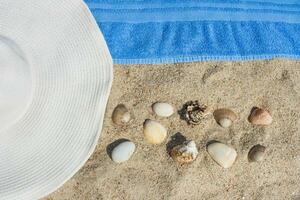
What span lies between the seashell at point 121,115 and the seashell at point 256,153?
42 cm

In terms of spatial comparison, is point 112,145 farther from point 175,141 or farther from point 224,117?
point 224,117

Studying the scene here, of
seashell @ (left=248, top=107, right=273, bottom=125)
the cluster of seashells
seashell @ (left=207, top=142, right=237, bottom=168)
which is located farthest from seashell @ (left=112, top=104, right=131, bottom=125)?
seashell @ (left=248, top=107, right=273, bottom=125)

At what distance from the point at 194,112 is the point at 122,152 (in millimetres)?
276

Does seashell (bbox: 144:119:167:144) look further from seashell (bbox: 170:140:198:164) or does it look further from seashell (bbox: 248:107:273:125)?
seashell (bbox: 248:107:273:125)

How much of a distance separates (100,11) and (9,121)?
2.37 feet

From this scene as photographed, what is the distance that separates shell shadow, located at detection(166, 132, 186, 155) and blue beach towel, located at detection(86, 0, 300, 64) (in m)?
0.27

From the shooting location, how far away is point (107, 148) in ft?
5.47

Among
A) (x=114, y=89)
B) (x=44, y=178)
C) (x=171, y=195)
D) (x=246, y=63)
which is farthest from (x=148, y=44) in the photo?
(x=44, y=178)

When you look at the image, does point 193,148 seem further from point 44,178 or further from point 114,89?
point 44,178

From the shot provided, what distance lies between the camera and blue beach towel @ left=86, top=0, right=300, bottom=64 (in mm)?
1810

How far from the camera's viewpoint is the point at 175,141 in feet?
5.57

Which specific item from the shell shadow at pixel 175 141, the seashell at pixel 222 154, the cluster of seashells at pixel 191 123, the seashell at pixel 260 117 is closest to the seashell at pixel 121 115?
the cluster of seashells at pixel 191 123

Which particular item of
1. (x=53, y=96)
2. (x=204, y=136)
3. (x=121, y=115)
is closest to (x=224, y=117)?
(x=204, y=136)

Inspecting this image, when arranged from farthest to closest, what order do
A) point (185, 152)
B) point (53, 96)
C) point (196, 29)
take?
1. point (196, 29)
2. point (185, 152)
3. point (53, 96)
